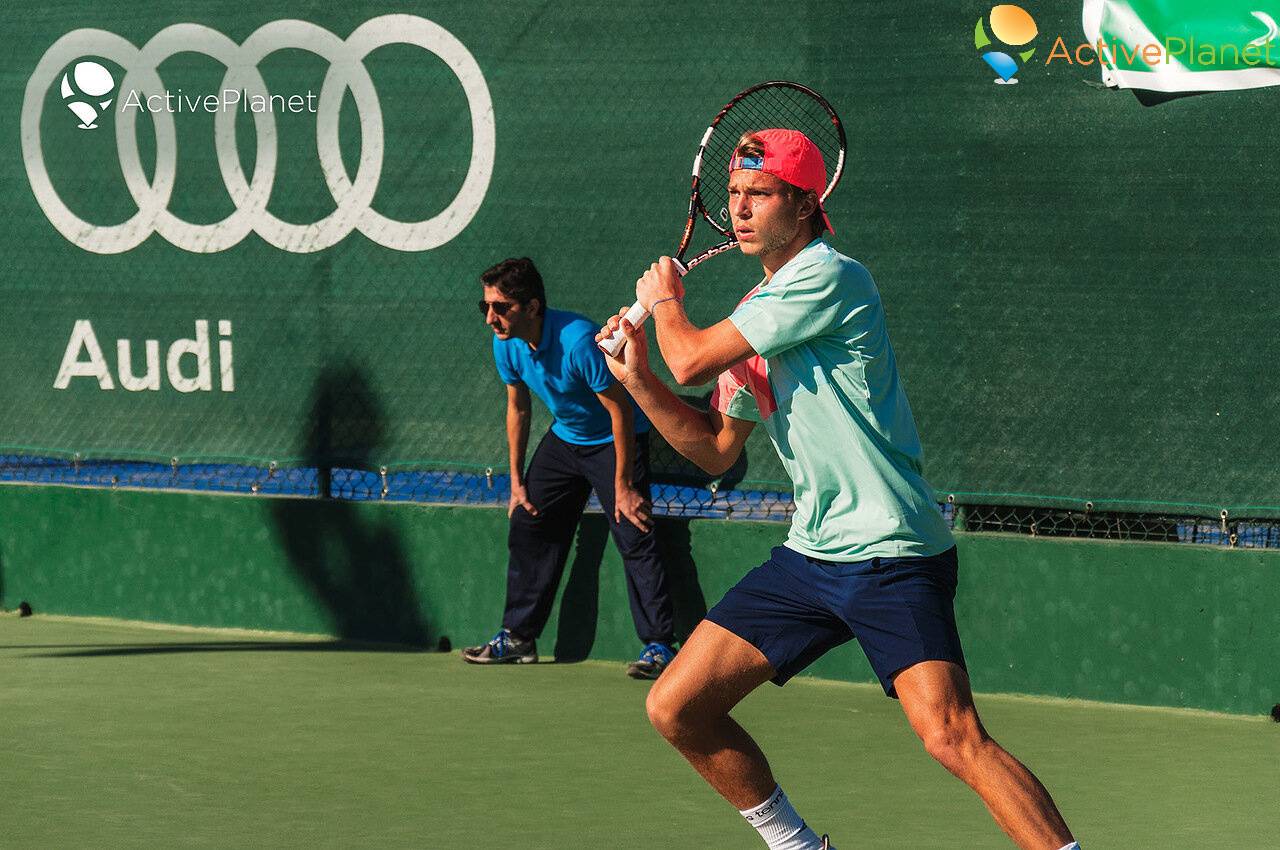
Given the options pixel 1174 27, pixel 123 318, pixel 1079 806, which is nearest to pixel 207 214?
pixel 123 318

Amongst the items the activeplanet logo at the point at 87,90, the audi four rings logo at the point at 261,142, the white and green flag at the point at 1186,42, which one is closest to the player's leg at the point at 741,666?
the white and green flag at the point at 1186,42

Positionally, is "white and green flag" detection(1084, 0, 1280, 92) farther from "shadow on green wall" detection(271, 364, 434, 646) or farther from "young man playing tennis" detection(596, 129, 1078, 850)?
"shadow on green wall" detection(271, 364, 434, 646)

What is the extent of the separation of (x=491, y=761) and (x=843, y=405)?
2535 mm

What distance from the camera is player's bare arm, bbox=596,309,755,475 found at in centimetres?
457

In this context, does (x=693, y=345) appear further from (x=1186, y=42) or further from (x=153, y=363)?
(x=153, y=363)

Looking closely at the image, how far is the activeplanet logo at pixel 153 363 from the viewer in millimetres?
9344

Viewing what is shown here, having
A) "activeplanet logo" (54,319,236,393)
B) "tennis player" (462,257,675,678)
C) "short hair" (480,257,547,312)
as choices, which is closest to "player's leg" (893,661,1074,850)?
"tennis player" (462,257,675,678)

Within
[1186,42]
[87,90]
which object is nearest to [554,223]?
[87,90]

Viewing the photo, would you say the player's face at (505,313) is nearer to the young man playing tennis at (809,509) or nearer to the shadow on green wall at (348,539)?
the shadow on green wall at (348,539)

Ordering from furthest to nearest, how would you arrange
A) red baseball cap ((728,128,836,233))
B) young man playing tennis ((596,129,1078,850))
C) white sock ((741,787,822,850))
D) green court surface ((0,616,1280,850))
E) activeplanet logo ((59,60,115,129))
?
activeplanet logo ((59,60,115,129)) → green court surface ((0,616,1280,850)) → white sock ((741,787,822,850)) → red baseball cap ((728,128,836,233)) → young man playing tennis ((596,129,1078,850))

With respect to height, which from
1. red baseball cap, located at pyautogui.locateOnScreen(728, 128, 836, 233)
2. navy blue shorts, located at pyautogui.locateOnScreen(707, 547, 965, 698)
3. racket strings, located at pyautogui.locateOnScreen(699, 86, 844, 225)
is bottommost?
navy blue shorts, located at pyautogui.locateOnScreen(707, 547, 965, 698)

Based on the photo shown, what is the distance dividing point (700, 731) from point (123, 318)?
5.50m

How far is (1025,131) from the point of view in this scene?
7770 mm

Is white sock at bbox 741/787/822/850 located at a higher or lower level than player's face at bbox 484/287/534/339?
lower
